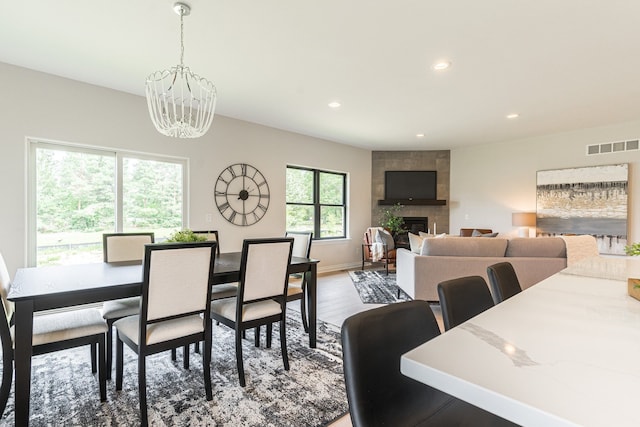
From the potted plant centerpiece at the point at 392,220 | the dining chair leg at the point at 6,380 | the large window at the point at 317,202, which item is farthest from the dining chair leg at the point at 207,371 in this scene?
the potted plant centerpiece at the point at 392,220

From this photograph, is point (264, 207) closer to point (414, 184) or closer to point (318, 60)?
point (318, 60)

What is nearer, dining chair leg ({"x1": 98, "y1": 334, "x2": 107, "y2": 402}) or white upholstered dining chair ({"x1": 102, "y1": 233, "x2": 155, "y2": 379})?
dining chair leg ({"x1": 98, "y1": 334, "x2": 107, "y2": 402})

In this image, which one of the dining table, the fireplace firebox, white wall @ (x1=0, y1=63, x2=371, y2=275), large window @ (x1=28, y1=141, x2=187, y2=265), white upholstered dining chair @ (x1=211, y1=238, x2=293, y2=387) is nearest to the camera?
the dining table

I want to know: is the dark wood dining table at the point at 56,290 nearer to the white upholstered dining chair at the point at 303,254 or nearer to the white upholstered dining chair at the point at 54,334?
the white upholstered dining chair at the point at 54,334

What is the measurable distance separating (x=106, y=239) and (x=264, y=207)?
9.10ft

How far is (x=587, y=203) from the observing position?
18.3 ft

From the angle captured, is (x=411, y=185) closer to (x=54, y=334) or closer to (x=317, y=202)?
(x=317, y=202)

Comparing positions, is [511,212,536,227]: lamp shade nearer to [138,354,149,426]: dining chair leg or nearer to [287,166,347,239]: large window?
[287,166,347,239]: large window

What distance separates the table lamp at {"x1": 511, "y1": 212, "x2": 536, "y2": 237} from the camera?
594 cm

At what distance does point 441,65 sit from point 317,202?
150 inches

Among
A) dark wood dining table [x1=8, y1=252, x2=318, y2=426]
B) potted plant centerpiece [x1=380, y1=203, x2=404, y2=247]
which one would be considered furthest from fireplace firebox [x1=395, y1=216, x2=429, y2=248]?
dark wood dining table [x1=8, y1=252, x2=318, y2=426]

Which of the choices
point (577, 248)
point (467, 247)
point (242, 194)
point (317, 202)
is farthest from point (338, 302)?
point (577, 248)

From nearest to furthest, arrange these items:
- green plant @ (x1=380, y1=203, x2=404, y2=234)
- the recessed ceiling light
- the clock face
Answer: the recessed ceiling light, the clock face, green plant @ (x1=380, y1=203, x2=404, y2=234)

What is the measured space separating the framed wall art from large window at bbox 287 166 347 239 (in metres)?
3.79
